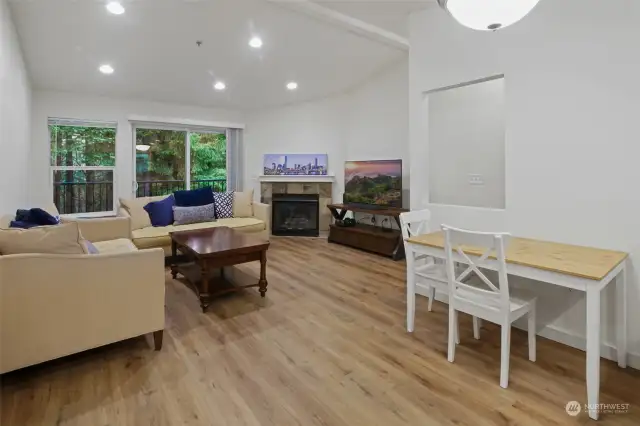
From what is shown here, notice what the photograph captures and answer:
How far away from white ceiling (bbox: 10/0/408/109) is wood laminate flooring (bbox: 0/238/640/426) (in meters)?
3.07

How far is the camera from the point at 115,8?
11.1ft

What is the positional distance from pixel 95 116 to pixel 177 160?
1458 mm

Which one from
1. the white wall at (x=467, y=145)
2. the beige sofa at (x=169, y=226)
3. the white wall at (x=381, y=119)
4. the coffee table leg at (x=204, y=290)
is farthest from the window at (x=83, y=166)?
the white wall at (x=467, y=145)

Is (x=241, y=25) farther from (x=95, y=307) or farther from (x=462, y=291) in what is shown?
(x=462, y=291)

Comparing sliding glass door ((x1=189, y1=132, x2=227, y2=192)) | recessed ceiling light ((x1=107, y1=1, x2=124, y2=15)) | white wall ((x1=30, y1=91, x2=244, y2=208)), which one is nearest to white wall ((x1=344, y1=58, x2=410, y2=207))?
sliding glass door ((x1=189, y1=132, x2=227, y2=192))

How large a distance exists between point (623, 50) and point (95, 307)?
3599 mm

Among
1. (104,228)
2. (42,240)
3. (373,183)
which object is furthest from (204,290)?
(373,183)

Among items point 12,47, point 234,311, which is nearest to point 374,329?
point 234,311

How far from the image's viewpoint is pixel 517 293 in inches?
89.6

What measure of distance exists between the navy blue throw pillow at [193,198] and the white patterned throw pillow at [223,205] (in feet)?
0.42

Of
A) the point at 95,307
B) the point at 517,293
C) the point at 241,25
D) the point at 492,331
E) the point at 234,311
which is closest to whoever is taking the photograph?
the point at 95,307

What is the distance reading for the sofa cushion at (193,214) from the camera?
4840mm

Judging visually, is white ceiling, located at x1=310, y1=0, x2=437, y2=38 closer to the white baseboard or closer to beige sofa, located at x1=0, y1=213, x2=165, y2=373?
the white baseboard

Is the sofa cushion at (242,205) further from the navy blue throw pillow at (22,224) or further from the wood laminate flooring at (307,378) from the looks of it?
the navy blue throw pillow at (22,224)
